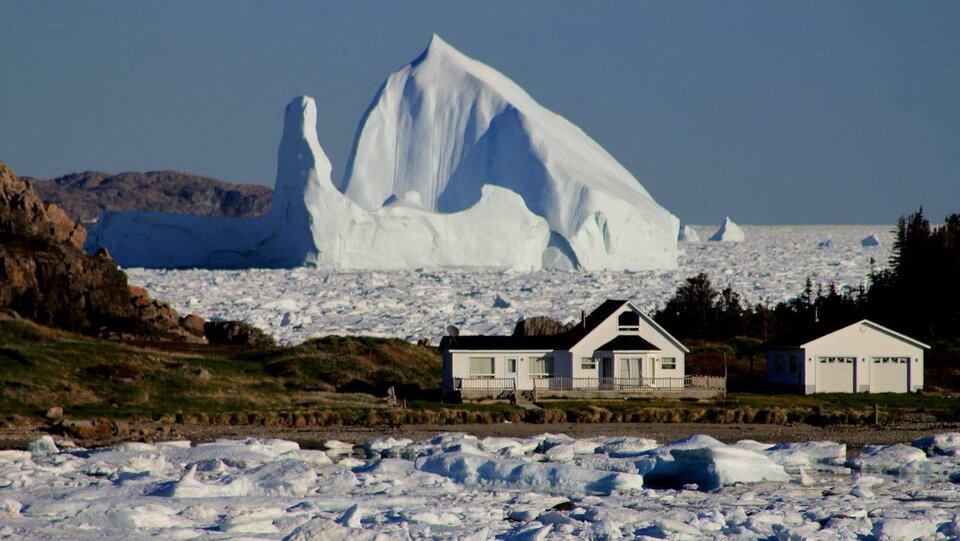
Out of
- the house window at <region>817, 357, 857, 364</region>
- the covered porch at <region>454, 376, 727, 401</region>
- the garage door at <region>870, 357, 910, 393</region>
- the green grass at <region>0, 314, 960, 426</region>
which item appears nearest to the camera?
the green grass at <region>0, 314, 960, 426</region>

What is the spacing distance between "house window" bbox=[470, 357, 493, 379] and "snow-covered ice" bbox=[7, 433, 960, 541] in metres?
7.98

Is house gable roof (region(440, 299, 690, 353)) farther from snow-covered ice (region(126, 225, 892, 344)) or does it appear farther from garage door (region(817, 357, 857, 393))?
snow-covered ice (region(126, 225, 892, 344))

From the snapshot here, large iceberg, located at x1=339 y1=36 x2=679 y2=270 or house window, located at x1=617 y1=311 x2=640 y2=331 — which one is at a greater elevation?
large iceberg, located at x1=339 y1=36 x2=679 y2=270

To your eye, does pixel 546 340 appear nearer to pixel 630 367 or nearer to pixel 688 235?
pixel 630 367

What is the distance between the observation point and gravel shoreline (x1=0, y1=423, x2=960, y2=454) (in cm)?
2475

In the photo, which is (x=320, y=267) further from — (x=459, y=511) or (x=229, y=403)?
(x=459, y=511)

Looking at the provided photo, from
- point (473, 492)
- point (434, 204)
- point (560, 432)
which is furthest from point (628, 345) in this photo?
point (434, 204)

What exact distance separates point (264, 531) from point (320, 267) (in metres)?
55.0

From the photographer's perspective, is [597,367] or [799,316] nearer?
[597,367]

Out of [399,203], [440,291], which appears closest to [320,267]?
[399,203]

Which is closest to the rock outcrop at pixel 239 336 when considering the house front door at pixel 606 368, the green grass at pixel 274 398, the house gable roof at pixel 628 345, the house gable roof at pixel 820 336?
the green grass at pixel 274 398

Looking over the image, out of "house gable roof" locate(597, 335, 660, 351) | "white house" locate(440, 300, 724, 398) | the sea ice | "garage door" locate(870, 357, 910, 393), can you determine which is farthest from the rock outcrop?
the sea ice

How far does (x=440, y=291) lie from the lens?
62.0 metres

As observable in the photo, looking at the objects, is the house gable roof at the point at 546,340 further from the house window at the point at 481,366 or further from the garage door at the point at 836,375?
the garage door at the point at 836,375
